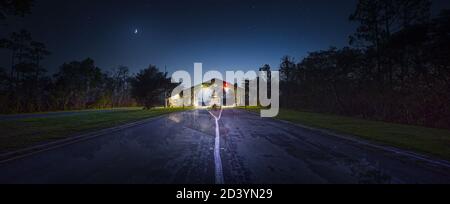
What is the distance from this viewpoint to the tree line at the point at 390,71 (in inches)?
757

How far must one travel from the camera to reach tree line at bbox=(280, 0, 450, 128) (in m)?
19.2

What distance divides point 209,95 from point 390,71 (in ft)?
181

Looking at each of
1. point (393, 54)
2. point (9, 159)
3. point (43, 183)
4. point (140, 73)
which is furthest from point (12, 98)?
point (393, 54)

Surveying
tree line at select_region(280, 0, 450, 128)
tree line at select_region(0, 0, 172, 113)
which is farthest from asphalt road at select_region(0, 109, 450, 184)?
tree line at select_region(0, 0, 172, 113)

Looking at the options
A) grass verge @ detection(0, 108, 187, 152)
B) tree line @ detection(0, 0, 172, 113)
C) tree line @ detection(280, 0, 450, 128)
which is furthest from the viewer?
tree line @ detection(0, 0, 172, 113)

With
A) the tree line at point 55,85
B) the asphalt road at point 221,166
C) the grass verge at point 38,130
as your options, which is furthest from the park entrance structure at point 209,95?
the asphalt road at point 221,166

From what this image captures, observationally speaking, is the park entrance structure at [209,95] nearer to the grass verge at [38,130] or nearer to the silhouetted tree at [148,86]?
the silhouetted tree at [148,86]

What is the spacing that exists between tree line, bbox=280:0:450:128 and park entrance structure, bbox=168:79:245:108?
3548 cm

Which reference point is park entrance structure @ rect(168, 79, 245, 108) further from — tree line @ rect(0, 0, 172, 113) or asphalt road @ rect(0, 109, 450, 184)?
asphalt road @ rect(0, 109, 450, 184)

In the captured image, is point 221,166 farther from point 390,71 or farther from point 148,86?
point 148,86

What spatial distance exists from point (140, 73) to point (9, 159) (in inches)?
1785

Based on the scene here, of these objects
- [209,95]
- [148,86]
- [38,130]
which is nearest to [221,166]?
[38,130]
